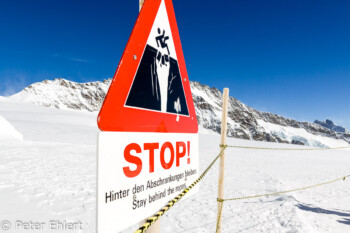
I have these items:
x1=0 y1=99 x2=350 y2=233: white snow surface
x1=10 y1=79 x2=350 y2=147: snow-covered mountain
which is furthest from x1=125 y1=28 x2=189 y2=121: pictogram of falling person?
x1=10 y1=79 x2=350 y2=147: snow-covered mountain

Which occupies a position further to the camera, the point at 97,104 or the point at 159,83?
the point at 97,104

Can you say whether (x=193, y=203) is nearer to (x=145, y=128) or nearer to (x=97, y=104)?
(x=145, y=128)

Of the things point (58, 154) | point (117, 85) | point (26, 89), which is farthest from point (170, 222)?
point (26, 89)

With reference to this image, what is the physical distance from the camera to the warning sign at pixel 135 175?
989mm

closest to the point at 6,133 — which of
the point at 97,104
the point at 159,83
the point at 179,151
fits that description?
the point at 179,151

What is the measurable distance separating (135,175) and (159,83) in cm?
54

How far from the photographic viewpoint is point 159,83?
1357 millimetres

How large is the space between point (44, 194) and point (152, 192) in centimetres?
519

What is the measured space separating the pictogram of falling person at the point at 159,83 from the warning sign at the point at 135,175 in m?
0.17

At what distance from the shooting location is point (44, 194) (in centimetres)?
538

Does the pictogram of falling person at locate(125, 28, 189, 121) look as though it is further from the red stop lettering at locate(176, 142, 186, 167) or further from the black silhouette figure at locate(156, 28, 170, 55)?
the red stop lettering at locate(176, 142, 186, 167)

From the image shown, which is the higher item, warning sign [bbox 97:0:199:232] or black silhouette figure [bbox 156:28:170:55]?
black silhouette figure [bbox 156:28:170:55]

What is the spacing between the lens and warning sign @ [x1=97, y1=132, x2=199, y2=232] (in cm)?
99

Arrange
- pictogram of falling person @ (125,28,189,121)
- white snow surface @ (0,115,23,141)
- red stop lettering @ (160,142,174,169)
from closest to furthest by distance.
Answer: pictogram of falling person @ (125,28,189,121) → red stop lettering @ (160,142,174,169) → white snow surface @ (0,115,23,141)
